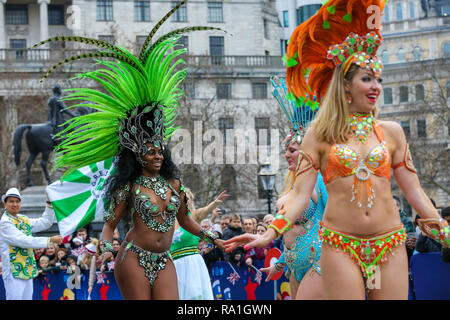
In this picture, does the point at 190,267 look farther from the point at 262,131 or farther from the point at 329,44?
the point at 262,131

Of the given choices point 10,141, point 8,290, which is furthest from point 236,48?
point 8,290

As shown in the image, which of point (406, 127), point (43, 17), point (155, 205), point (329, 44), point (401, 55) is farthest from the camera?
point (401, 55)

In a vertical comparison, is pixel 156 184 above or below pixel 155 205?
above

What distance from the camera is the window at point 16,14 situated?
69.7 m

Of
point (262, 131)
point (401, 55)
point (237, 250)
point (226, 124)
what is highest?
point (401, 55)

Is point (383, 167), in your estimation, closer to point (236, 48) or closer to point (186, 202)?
point (186, 202)

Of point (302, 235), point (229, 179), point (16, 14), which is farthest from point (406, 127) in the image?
point (302, 235)

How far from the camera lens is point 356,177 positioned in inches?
225

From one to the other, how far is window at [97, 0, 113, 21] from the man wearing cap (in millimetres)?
52927

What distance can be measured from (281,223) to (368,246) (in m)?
0.63

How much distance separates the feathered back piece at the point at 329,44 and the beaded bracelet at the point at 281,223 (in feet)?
4.24

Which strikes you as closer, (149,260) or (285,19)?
(149,260)

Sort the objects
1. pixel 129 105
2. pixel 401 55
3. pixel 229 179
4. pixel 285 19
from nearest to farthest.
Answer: pixel 129 105
pixel 229 179
pixel 285 19
pixel 401 55

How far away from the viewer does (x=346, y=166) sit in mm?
5730
